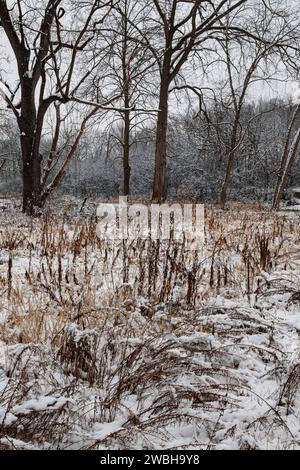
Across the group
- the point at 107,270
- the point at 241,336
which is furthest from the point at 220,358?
the point at 107,270

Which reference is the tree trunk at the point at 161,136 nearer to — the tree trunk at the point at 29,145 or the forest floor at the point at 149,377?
the tree trunk at the point at 29,145

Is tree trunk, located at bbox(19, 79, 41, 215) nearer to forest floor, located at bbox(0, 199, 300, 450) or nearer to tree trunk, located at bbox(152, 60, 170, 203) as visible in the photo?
tree trunk, located at bbox(152, 60, 170, 203)

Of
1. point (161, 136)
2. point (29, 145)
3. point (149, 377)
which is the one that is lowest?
point (149, 377)

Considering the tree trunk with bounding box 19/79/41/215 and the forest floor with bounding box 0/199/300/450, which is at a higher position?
the tree trunk with bounding box 19/79/41/215

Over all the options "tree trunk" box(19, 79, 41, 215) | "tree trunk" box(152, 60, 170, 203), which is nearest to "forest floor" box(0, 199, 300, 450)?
"tree trunk" box(19, 79, 41, 215)

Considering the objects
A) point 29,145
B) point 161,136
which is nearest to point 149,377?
point 29,145

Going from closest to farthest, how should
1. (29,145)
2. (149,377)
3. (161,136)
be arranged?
(149,377) < (29,145) < (161,136)

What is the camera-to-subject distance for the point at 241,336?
2.13m

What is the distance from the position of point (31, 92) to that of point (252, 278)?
7.87 metres

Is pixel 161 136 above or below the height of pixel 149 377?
above

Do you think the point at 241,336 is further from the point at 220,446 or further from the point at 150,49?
the point at 150,49

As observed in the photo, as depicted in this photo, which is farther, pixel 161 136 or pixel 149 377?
pixel 161 136

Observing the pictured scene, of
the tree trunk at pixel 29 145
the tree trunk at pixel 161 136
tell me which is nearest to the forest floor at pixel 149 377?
the tree trunk at pixel 29 145

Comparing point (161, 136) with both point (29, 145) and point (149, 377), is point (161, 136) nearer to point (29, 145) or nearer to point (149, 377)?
point (29, 145)
